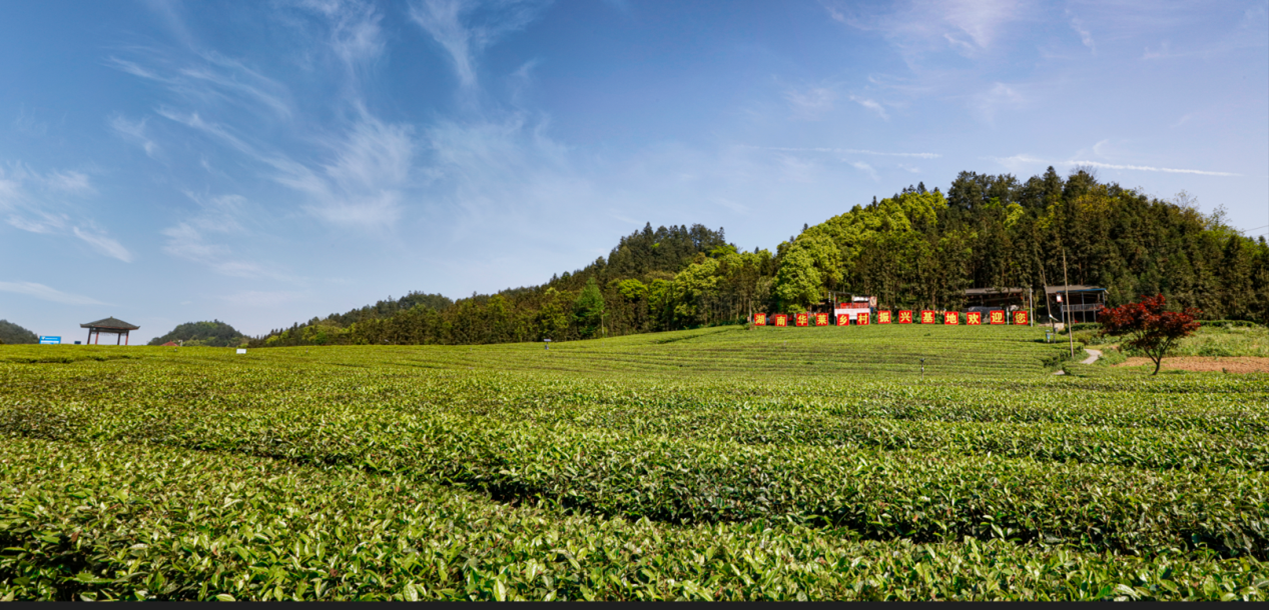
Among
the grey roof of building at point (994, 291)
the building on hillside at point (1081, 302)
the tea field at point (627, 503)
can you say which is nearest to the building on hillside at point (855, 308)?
the grey roof of building at point (994, 291)

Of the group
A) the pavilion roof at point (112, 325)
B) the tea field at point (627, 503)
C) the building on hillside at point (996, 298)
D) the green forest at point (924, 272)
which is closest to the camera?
the tea field at point (627, 503)

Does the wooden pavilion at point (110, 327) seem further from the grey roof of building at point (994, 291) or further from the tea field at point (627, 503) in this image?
the grey roof of building at point (994, 291)

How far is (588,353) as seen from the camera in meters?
50.8

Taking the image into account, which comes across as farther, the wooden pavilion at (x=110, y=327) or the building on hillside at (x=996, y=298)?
the building on hillside at (x=996, y=298)

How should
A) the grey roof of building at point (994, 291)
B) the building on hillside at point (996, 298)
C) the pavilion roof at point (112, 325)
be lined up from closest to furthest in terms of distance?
the pavilion roof at point (112, 325), the building on hillside at point (996, 298), the grey roof of building at point (994, 291)

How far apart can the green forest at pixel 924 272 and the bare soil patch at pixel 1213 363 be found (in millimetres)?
36233

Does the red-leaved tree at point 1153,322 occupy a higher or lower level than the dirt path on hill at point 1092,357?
higher

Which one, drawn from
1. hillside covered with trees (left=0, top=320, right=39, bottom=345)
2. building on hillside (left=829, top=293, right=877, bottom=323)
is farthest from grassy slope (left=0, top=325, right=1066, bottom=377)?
hillside covered with trees (left=0, top=320, right=39, bottom=345)

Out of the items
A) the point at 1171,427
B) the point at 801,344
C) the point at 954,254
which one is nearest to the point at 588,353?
the point at 801,344

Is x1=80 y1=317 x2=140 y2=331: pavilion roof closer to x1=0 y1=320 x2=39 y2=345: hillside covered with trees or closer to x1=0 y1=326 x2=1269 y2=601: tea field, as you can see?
x1=0 y1=326 x2=1269 y2=601: tea field

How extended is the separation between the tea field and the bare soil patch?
2181cm

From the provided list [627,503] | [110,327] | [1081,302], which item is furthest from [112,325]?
[1081,302]

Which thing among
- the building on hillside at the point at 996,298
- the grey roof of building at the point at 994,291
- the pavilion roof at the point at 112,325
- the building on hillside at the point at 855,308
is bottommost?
the pavilion roof at the point at 112,325

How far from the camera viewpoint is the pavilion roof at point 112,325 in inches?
2025
